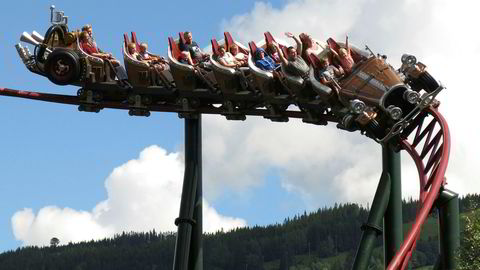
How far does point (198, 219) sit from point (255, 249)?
91.1 meters

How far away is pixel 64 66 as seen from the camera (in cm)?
2088

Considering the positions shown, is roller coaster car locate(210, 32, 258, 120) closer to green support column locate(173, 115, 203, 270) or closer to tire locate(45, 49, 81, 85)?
green support column locate(173, 115, 203, 270)

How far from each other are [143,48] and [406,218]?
→ 86.5m

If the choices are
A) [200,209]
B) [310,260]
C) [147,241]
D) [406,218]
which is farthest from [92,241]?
[200,209]

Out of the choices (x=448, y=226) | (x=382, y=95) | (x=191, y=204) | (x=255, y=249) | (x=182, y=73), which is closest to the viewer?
Result: (x=382, y=95)

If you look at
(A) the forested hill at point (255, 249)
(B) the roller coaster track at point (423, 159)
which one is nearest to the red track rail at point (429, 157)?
(B) the roller coaster track at point (423, 159)

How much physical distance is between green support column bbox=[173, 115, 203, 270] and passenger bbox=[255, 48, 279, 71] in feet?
7.06

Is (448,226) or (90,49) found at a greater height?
(90,49)

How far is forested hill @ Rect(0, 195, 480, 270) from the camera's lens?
→ 11088 centimetres

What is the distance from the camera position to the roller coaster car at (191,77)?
20609 mm

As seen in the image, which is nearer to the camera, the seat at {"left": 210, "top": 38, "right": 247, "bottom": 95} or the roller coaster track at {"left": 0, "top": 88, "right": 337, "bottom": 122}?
the seat at {"left": 210, "top": 38, "right": 247, "bottom": 95}

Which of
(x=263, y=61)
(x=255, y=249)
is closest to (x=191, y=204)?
(x=263, y=61)

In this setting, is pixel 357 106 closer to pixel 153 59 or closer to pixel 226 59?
pixel 226 59

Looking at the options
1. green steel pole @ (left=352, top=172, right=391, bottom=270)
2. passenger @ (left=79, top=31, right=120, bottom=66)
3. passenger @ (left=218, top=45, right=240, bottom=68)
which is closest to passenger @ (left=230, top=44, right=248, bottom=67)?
passenger @ (left=218, top=45, right=240, bottom=68)
